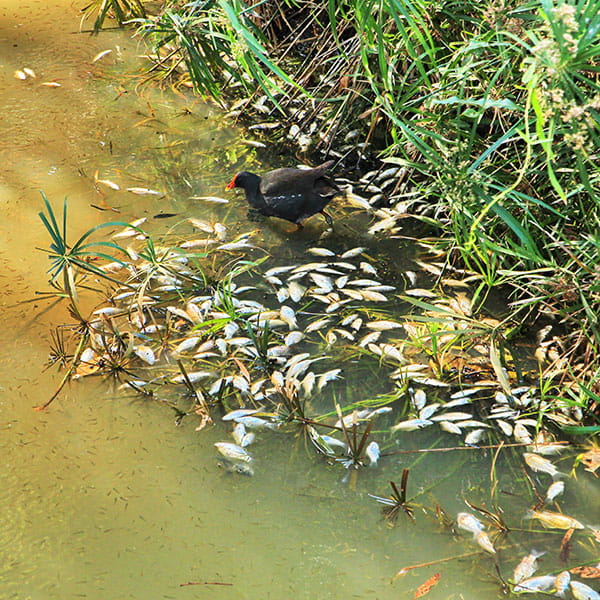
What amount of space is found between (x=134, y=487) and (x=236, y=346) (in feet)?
2.41

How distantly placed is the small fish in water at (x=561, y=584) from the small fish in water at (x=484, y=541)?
0.19m

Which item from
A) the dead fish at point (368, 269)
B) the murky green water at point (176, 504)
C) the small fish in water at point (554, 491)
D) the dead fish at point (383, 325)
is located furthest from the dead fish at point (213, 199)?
the small fish in water at point (554, 491)

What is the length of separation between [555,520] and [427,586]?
49cm

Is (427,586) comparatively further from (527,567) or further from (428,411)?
(428,411)

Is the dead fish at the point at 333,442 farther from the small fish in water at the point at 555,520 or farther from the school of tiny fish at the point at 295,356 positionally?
the small fish in water at the point at 555,520

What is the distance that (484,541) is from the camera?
2.15m

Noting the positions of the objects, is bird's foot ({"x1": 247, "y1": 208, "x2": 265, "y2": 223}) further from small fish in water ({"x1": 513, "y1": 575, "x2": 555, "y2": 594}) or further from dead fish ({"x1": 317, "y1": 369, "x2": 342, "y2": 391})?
small fish in water ({"x1": 513, "y1": 575, "x2": 555, "y2": 594})

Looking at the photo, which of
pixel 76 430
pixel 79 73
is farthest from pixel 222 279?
pixel 79 73

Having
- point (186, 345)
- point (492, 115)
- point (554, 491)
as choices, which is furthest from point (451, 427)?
point (492, 115)

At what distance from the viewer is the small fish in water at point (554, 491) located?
2301mm

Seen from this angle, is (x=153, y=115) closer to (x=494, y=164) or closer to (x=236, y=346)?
(x=236, y=346)

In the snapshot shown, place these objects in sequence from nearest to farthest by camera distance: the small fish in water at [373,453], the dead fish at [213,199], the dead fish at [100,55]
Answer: the small fish in water at [373,453] < the dead fish at [213,199] < the dead fish at [100,55]

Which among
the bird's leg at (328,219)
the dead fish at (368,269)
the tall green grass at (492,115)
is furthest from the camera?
the bird's leg at (328,219)

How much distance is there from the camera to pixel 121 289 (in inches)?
121
